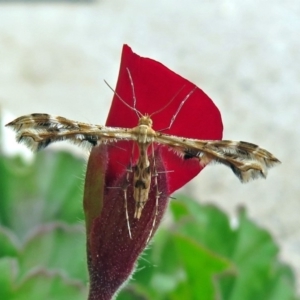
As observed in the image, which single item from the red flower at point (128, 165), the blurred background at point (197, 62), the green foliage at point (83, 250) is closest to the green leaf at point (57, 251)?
the green foliage at point (83, 250)

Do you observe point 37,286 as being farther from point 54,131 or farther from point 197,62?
point 197,62

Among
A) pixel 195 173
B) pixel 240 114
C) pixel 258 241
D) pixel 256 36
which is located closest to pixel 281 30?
pixel 256 36

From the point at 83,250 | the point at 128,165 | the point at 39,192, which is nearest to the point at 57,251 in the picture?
the point at 83,250

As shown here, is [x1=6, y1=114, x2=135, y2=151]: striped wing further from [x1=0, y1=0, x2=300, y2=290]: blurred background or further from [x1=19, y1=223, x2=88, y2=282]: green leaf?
[x1=0, y1=0, x2=300, y2=290]: blurred background

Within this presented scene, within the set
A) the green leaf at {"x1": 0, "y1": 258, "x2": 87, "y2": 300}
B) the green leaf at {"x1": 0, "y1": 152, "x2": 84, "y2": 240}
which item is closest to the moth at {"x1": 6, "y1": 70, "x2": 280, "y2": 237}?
the green leaf at {"x1": 0, "y1": 258, "x2": 87, "y2": 300}

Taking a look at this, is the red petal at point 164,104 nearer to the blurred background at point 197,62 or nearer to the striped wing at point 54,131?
the striped wing at point 54,131

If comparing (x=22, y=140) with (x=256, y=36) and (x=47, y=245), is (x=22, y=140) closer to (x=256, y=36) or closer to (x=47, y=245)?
(x=47, y=245)
